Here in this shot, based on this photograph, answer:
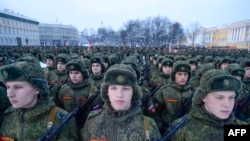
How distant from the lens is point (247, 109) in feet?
15.4

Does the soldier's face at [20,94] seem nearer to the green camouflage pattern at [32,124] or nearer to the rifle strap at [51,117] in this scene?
the green camouflage pattern at [32,124]

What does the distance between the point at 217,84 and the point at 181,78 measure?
233 centimetres

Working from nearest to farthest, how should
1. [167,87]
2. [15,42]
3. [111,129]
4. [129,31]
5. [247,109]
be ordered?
[111,129]
[247,109]
[167,87]
[15,42]
[129,31]

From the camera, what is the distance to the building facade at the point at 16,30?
61.0 m

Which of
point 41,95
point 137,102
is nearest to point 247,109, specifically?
point 137,102

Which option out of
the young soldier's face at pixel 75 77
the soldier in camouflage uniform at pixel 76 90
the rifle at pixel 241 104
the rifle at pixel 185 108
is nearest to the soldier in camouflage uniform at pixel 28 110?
the soldier in camouflage uniform at pixel 76 90

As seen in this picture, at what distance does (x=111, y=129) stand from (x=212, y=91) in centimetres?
143

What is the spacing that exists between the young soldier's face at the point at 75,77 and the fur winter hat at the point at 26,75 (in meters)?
2.02

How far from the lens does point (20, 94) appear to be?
2.96 metres

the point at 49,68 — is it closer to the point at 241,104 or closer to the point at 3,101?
the point at 3,101

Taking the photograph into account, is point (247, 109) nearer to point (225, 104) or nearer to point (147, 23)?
point (225, 104)

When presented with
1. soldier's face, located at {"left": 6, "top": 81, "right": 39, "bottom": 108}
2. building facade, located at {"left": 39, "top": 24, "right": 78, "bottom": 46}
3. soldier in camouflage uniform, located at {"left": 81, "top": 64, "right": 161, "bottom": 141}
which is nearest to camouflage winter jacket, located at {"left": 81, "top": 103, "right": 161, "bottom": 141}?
soldier in camouflage uniform, located at {"left": 81, "top": 64, "right": 161, "bottom": 141}

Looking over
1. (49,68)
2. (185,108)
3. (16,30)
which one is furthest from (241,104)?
(16,30)

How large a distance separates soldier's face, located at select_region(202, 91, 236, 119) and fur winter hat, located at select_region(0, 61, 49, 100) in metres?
2.29
